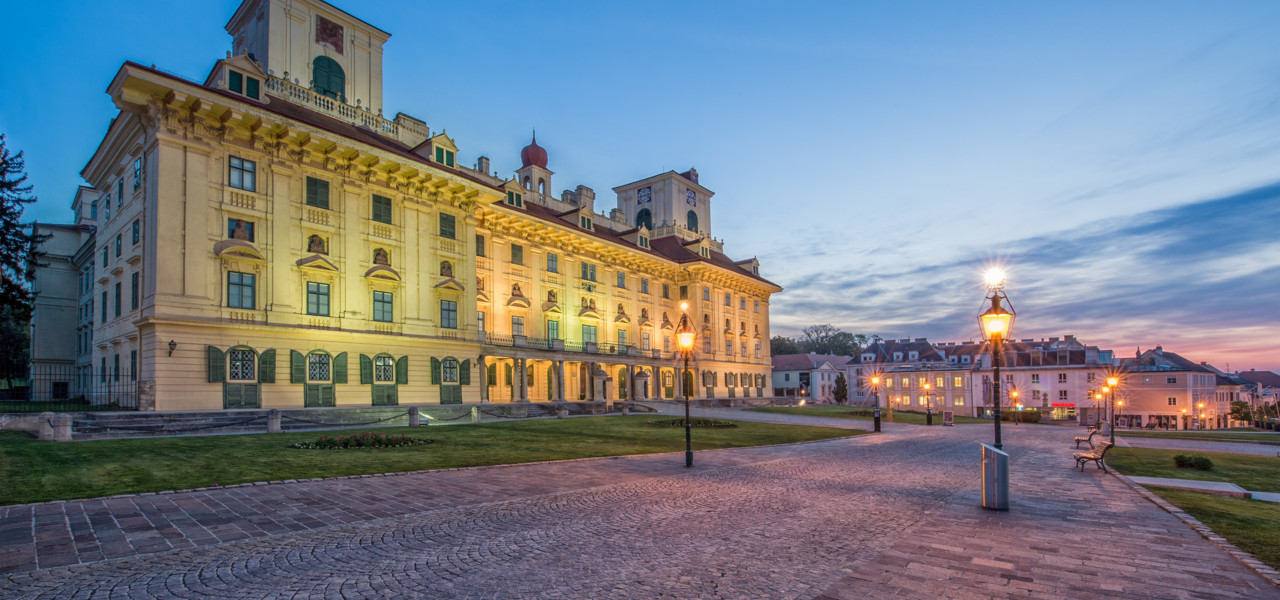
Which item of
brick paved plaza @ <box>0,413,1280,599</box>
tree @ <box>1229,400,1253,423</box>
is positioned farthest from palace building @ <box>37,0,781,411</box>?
tree @ <box>1229,400,1253,423</box>

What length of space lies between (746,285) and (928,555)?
62539 mm

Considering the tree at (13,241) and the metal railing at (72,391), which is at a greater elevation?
the tree at (13,241)

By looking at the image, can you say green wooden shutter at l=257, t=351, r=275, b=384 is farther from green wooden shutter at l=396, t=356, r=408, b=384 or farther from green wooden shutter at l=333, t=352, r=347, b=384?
green wooden shutter at l=396, t=356, r=408, b=384

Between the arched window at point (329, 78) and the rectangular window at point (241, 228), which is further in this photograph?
the arched window at point (329, 78)

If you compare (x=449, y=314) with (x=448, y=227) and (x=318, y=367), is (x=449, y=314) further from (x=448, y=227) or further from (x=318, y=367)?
(x=318, y=367)

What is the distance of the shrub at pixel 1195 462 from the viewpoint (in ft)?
54.9

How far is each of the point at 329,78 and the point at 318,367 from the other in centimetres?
1814

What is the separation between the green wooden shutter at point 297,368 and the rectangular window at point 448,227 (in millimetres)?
10471

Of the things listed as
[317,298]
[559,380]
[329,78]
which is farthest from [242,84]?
[559,380]

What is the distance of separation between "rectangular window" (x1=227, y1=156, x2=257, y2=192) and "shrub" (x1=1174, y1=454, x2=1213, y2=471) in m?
35.5

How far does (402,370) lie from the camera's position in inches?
1248

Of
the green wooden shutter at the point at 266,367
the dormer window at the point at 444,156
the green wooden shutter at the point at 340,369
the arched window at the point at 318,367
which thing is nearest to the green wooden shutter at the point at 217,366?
the green wooden shutter at the point at 266,367

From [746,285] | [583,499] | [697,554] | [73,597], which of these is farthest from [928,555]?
[746,285]

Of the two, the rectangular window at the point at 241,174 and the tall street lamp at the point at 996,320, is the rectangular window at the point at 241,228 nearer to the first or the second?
the rectangular window at the point at 241,174
